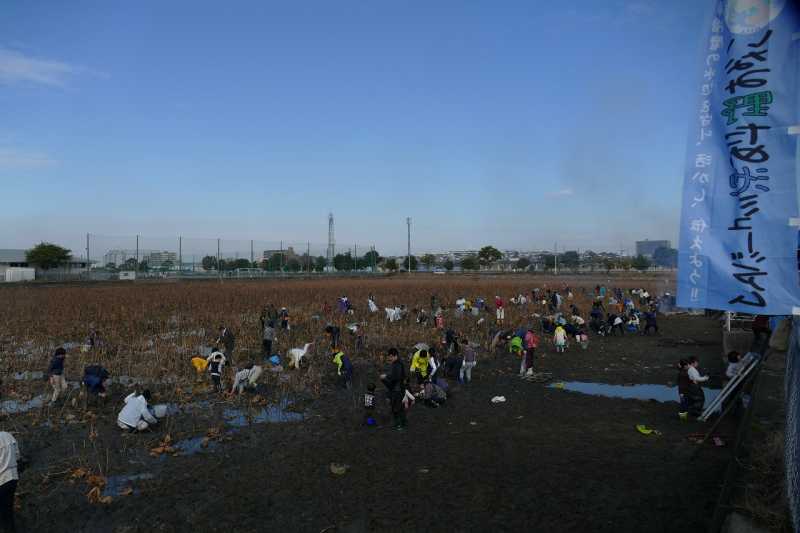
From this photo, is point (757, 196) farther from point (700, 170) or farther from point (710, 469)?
point (710, 469)

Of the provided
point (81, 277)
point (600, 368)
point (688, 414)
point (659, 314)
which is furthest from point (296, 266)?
point (688, 414)

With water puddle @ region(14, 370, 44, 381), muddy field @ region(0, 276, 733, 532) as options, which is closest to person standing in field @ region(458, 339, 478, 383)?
muddy field @ region(0, 276, 733, 532)

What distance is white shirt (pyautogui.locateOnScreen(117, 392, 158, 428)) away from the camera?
923 centimetres

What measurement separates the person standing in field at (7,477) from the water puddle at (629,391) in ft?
35.9

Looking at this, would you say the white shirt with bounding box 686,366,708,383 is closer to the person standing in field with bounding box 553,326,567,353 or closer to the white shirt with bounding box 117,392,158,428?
the person standing in field with bounding box 553,326,567,353

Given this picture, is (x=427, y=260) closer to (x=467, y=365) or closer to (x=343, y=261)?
(x=343, y=261)

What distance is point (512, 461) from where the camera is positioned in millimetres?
7945

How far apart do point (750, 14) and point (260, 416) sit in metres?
9.94

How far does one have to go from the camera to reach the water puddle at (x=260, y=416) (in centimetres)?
1012

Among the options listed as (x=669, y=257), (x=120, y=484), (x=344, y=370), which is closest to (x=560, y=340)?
(x=344, y=370)

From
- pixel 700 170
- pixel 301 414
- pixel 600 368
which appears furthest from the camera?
pixel 600 368

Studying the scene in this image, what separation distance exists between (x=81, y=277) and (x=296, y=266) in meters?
32.8

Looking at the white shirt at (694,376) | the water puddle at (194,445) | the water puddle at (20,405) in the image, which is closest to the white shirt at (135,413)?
the water puddle at (194,445)

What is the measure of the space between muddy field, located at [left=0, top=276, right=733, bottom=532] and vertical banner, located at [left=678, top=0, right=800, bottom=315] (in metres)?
3.17
